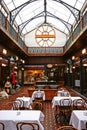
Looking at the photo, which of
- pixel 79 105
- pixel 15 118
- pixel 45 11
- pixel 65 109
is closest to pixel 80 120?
pixel 15 118

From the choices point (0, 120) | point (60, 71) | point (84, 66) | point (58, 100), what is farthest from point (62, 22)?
point (0, 120)

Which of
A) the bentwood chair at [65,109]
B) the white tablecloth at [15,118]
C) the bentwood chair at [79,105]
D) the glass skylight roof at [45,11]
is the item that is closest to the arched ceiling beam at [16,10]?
the glass skylight roof at [45,11]

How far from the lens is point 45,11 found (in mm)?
21969

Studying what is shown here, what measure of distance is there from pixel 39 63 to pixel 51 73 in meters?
3.01

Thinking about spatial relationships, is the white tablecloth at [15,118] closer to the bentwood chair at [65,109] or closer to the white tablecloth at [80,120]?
the white tablecloth at [80,120]

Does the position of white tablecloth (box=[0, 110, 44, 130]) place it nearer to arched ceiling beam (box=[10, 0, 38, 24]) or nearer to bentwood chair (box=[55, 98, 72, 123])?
bentwood chair (box=[55, 98, 72, 123])

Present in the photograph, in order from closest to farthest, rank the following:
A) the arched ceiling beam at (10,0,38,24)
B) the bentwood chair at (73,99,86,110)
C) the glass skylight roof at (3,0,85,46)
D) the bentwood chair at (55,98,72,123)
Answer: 1. the bentwood chair at (73,99,86,110)
2. the bentwood chair at (55,98,72,123)
3. the glass skylight roof at (3,0,85,46)
4. the arched ceiling beam at (10,0,38,24)

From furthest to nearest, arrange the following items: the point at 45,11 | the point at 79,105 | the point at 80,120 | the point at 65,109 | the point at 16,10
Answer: the point at 45,11 → the point at 16,10 → the point at 79,105 → the point at 65,109 → the point at 80,120

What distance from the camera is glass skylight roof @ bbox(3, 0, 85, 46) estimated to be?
1742 cm

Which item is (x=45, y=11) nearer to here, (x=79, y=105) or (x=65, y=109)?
(x=79, y=105)

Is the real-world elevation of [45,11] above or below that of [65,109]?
above

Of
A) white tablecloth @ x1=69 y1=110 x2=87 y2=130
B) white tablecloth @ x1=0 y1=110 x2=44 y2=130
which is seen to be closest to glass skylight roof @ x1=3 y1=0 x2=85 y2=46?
white tablecloth @ x1=69 y1=110 x2=87 y2=130

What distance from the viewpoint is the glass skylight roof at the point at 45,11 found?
17.4 meters

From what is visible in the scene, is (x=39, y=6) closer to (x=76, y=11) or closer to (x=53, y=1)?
(x=53, y=1)
